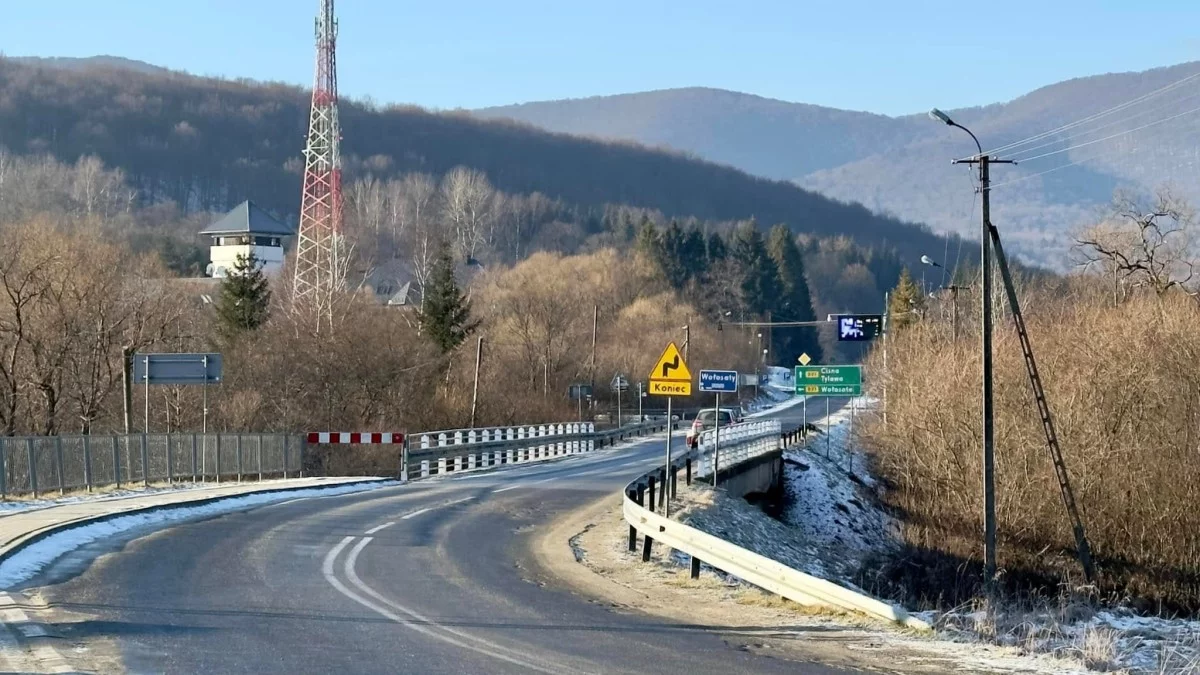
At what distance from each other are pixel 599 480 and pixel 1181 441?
15.4 m

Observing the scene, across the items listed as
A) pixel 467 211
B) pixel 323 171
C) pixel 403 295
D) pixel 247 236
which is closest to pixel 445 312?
pixel 323 171

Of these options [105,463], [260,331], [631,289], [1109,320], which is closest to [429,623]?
[105,463]

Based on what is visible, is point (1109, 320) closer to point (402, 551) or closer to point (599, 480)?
point (599, 480)

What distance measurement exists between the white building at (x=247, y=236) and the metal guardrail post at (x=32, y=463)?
97.5 metres

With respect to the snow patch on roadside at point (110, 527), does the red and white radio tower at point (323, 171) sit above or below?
above

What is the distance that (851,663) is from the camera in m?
10.6

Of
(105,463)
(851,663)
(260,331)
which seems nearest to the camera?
(851,663)

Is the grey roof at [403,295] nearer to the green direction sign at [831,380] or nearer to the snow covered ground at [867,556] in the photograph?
the snow covered ground at [867,556]

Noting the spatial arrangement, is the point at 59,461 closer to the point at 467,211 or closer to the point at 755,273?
the point at 755,273

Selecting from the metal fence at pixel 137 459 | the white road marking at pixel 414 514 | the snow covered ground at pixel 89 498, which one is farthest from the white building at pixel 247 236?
the white road marking at pixel 414 514

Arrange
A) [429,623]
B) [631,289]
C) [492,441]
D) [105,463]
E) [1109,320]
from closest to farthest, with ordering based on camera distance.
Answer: [429,623] < [105,463] < [1109,320] < [492,441] < [631,289]

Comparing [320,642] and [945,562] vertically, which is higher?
[320,642]

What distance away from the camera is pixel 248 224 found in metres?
125

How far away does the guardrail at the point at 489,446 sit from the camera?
39.9 meters
